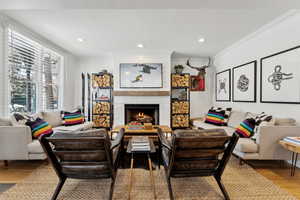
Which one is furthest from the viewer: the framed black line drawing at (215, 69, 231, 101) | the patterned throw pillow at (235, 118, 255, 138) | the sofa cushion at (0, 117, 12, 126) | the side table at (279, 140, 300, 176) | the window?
the framed black line drawing at (215, 69, 231, 101)

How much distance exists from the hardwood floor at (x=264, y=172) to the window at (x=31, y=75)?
1.17 meters

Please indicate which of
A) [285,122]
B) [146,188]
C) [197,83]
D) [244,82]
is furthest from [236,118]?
[146,188]

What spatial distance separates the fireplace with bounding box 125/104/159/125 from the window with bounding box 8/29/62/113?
84.7 inches

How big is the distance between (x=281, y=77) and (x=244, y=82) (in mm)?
971

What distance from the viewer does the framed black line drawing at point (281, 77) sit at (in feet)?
8.18

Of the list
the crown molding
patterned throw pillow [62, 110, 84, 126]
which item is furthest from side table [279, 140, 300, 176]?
patterned throw pillow [62, 110, 84, 126]

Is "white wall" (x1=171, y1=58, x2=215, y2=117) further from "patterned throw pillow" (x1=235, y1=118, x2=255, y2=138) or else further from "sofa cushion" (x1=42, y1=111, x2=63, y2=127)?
"sofa cushion" (x1=42, y1=111, x2=63, y2=127)

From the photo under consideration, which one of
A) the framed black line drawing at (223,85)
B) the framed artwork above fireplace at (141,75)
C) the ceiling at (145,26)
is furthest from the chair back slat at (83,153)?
the framed black line drawing at (223,85)

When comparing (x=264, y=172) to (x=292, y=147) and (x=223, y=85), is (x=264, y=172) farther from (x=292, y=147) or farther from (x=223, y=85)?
(x=223, y=85)

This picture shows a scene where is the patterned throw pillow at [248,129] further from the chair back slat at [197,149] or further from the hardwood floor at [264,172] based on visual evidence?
the chair back slat at [197,149]

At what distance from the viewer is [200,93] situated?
532cm

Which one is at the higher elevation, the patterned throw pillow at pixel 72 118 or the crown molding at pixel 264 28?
the crown molding at pixel 264 28

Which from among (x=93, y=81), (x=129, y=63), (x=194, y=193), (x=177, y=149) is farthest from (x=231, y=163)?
(x=93, y=81)

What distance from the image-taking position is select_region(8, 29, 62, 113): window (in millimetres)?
2982
